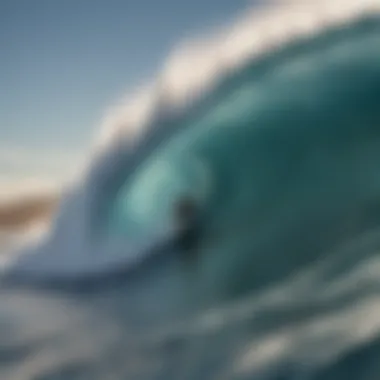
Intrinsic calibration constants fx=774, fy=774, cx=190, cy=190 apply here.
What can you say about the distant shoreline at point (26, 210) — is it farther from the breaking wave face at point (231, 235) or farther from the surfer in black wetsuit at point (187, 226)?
the surfer in black wetsuit at point (187, 226)

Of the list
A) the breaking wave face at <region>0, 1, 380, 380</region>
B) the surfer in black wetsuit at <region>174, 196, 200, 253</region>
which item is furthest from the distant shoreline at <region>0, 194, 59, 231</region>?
the surfer in black wetsuit at <region>174, 196, 200, 253</region>

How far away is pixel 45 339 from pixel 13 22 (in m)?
0.60

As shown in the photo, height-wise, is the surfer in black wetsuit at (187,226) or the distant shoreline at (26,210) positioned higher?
the distant shoreline at (26,210)

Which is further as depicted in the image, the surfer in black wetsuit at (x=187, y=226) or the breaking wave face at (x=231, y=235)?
the surfer in black wetsuit at (x=187, y=226)

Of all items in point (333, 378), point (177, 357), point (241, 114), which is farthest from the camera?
point (241, 114)

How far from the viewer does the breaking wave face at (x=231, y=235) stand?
3.78 ft

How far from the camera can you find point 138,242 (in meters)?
1.31

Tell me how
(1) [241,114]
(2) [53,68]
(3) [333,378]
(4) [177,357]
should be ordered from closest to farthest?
(3) [333,378] < (4) [177,357] < (1) [241,114] < (2) [53,68]

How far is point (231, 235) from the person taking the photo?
126 centimetres

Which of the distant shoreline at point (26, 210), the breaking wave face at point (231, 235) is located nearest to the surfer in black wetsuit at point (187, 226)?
the breaking wave face at point (231, 235)

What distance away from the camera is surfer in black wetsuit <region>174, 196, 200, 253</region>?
1.26 metres

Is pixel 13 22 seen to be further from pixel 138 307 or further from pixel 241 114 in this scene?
pixel 138 307

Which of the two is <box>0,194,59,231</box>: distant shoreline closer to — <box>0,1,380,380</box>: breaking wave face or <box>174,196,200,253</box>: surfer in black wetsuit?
<box>0,1,380,380</box>: breaking wave face

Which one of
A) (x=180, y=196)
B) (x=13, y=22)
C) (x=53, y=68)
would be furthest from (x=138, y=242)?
(x=13, y=22)
